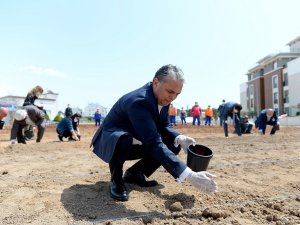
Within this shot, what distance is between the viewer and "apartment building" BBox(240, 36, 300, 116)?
41094mm

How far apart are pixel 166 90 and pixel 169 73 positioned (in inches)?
5.2

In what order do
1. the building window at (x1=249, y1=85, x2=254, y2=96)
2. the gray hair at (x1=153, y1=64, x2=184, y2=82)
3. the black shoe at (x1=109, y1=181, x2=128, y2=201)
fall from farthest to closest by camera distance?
the building window at (x1=249, y1=85, x2=254, y2=96) < the black shoe at (x1=109, y1=181, x2=128, y2=201) < the gray hair at (x1=153, y1=64, x2=184, y2=82)

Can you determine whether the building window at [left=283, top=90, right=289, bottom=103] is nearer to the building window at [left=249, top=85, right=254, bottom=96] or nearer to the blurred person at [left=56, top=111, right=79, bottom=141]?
the building window at [left=249, top=85, right=254, bottom=96]

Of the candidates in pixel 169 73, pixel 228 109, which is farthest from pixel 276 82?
pixel 169 73

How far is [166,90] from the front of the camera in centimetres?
255

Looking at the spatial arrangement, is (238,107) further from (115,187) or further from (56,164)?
(115,187)

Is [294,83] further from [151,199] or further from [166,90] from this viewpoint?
[166,90]

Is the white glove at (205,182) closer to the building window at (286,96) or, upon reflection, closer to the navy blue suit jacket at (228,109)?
Answer: the navy blue suit jacket at (228,109)

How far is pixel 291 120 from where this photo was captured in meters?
29.6

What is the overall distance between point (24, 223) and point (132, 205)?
0.78 meters

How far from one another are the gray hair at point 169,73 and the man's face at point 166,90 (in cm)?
2

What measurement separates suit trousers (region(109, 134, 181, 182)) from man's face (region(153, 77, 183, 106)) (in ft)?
1.29

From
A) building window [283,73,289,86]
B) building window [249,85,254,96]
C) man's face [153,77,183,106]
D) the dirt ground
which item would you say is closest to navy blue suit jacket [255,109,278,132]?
the dirt ground

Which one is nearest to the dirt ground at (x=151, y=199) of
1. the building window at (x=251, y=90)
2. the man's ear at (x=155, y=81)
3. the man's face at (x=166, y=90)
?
the man's face at (x=166, y=90)
